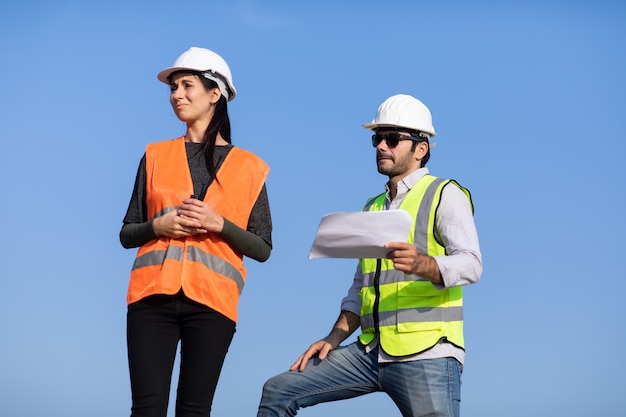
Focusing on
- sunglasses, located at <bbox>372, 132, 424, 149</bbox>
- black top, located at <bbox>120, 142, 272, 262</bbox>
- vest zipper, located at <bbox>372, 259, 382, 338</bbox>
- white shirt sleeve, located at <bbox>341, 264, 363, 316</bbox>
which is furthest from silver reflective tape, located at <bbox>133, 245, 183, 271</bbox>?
sunglasses, located at <bbox>372, 132, 424, 149</bbox>

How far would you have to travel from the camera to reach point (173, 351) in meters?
5.20

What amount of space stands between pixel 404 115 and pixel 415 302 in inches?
59.5

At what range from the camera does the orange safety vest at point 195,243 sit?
5.23 metres

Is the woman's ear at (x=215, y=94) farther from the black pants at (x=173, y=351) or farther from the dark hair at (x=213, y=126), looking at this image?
the black pants at (x=173, y=351)

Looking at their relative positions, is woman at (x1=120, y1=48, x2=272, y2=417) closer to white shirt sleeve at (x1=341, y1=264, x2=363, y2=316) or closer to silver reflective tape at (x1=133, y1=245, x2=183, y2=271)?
silver reflective tape at (x1=133, y1=245, x2=183, y2=271)

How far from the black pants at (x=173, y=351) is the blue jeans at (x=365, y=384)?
3.14 feet

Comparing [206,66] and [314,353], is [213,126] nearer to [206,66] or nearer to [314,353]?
[206,66]

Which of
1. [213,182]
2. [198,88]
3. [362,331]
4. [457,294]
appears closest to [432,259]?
[457,294]

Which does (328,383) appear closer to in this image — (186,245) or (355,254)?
(355,254)

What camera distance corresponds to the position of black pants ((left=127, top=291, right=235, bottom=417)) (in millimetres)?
5062

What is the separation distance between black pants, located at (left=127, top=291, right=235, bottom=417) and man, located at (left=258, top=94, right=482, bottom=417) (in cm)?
102

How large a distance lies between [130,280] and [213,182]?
2.84 feet

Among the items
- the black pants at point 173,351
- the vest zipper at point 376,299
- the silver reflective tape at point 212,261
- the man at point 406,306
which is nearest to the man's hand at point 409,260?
the man at point 406,306

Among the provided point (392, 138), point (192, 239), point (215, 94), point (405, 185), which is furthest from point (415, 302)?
point (215, 94)
